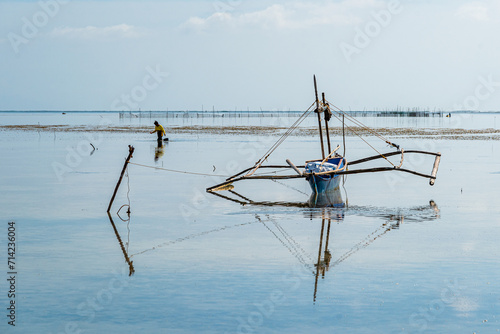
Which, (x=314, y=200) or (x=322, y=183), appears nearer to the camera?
(x=314, y=200)

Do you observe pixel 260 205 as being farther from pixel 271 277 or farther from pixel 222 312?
pixel 222 312

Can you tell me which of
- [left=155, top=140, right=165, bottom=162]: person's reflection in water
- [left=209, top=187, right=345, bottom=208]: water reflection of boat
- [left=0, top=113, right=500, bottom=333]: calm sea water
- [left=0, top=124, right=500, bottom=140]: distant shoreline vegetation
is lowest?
[left=0, top=113, right=500, bottom=333]: calm sea water

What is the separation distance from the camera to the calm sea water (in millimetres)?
9008

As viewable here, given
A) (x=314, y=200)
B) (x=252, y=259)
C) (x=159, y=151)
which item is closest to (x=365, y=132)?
(x=159, y=151)

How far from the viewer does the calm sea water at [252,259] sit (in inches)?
355

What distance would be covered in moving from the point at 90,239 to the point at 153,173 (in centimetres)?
1308

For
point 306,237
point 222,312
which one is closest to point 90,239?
point 306,237

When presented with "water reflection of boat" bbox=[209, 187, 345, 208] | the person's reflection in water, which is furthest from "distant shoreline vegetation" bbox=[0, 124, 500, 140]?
"water reflection of boat" bbox=[209, 187, 345, 208]

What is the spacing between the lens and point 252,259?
12.3 m

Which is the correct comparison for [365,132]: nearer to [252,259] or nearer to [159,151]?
[159,151]

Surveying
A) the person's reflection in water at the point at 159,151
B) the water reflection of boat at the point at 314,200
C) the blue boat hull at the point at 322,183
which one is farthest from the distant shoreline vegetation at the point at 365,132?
the water reflection of boat at the point at 314,200

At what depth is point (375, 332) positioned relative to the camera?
8414 mm

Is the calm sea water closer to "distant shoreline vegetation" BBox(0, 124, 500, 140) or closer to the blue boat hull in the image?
the blue boat hull

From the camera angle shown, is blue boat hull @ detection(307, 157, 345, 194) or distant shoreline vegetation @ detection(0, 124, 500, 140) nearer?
blue boat hull @ detection(307, 157, 345, 194)
